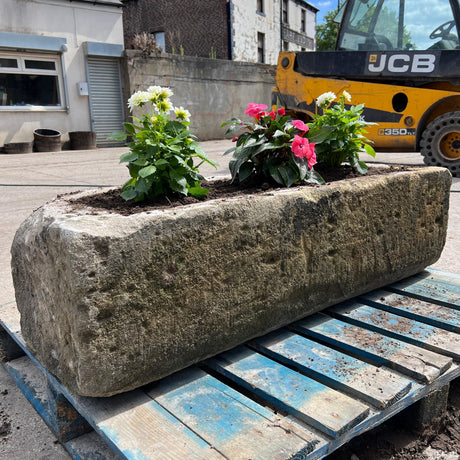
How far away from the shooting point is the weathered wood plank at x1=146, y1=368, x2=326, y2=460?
139 centimetres

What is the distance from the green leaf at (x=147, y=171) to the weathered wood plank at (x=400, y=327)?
1125 mm

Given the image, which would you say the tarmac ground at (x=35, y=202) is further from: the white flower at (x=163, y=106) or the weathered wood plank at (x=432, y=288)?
the white flower at (x=163, y=106)

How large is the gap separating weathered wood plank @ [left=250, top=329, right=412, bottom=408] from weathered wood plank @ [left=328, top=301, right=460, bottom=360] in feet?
0.96

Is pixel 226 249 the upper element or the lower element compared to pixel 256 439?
upper

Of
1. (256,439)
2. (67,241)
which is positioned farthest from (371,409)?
(67,241)

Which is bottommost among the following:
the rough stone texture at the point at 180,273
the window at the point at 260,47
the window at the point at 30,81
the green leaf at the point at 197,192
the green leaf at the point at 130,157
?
the rough stone texture at the point at 180,273

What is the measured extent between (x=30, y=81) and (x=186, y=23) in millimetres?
13007

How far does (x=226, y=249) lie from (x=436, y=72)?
5.79 meters

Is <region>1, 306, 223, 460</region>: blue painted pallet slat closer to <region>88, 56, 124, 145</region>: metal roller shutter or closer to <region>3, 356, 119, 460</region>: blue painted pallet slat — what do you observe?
<region>3, 356, 119, 460</region>: blue painted pallet slat

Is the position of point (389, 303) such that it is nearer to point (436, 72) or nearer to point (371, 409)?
point (371, 409)

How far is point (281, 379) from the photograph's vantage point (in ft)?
5.74

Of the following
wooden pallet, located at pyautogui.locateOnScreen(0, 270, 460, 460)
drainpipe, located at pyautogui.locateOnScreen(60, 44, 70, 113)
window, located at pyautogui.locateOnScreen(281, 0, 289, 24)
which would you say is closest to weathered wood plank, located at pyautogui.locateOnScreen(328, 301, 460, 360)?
wooden pallet, located at pyautogui.locateOnScreen(0, 270, 460, 460)

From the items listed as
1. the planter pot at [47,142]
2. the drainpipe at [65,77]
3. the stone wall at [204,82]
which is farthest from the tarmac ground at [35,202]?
the stone wall at [204,82]

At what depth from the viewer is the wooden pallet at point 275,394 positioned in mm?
1433
